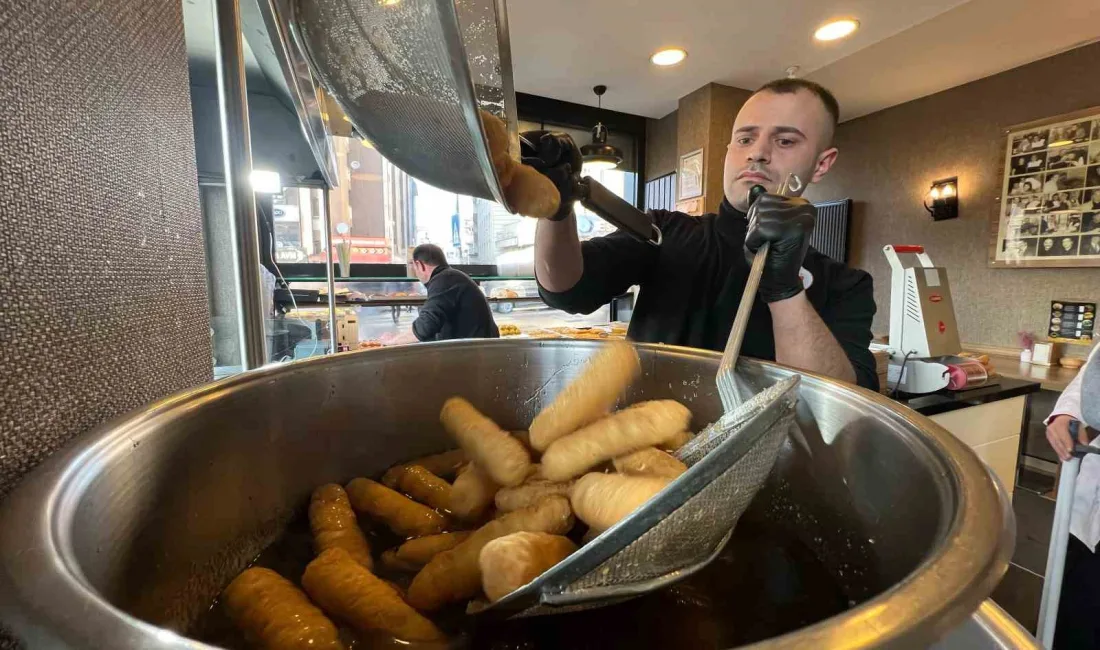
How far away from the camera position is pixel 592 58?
259 cm

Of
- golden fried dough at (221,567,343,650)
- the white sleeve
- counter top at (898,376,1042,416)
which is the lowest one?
counter top at (898,376,1042,416)

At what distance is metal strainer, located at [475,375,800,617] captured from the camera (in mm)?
253

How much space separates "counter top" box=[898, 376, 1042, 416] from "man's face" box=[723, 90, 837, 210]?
781 millimetres

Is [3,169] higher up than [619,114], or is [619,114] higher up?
[619,114]

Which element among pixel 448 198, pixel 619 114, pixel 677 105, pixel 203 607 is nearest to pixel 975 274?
pixel 677 105

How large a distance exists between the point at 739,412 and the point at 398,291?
2.12m

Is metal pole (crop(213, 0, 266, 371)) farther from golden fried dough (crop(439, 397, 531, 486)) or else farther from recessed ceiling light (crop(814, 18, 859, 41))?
recessed ceiling light (crop(814, 18, 859, 41))

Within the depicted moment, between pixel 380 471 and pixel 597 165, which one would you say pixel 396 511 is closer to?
pixel 380 471

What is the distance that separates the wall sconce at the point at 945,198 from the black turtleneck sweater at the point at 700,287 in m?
2.69

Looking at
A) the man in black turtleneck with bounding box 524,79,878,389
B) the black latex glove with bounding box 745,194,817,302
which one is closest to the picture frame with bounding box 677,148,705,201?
the man in black turtleneck with bounding box 524,79,878,389

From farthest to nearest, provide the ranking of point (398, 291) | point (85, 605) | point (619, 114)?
point (619, 114), point (398, 291), point (85, 605)

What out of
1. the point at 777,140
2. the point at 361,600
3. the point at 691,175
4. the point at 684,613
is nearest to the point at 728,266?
the point at 777,140

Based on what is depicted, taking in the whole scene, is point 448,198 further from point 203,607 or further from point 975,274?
point 975,274

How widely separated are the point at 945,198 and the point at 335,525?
379cm
